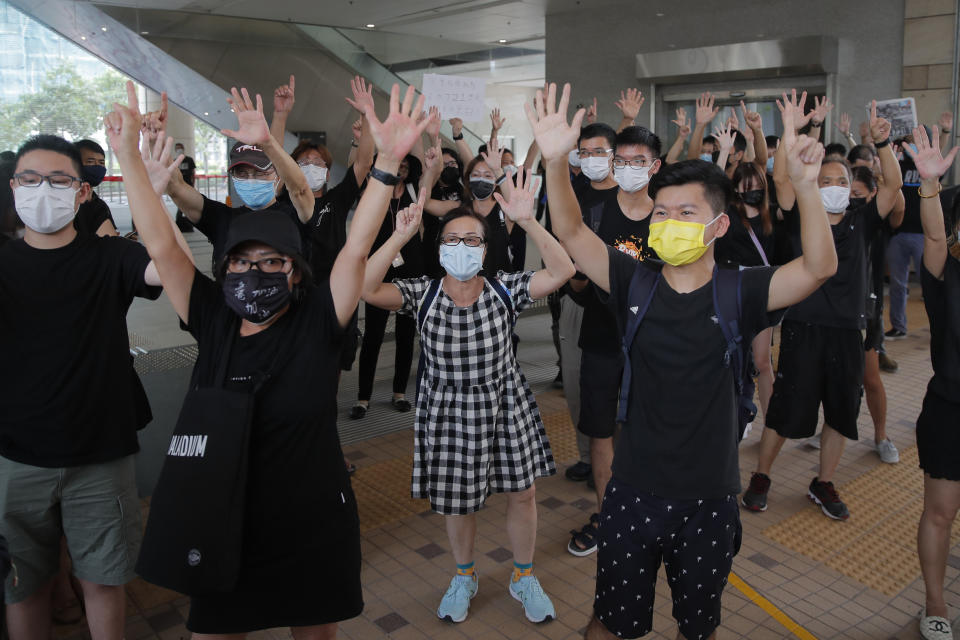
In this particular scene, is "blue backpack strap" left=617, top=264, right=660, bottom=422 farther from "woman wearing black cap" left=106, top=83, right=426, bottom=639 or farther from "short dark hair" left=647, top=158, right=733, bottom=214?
"woman wearing black cap" left=106, top=83, right=426, bottom=639

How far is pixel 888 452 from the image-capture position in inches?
206

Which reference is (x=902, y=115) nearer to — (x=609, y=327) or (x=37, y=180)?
(x=609, y=327)

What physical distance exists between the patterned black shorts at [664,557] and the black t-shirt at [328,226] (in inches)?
90.9

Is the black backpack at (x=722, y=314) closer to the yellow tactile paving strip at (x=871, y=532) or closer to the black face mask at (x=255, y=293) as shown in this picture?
the black face mask at (x=255, y=293)

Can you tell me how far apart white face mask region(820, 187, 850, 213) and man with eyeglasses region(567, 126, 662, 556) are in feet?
3.42

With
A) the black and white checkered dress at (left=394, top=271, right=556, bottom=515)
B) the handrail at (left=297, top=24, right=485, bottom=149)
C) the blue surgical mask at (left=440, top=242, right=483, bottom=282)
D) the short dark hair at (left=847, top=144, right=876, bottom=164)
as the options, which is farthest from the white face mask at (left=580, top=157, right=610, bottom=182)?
the handrail at (left=297, top=24, right=485, bottom=149)

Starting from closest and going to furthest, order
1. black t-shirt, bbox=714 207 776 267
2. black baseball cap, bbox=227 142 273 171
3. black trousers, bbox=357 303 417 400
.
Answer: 1. black baseball cap, bbox=227 142 273 171
2. black t-shirt, bbox=714 207 776 267
3. black trousers, bbox=357 303 417 400

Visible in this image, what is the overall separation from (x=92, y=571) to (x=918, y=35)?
31.7 ft

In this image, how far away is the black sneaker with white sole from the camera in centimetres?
441

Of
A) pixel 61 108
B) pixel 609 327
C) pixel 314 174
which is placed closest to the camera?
pixel 609 327

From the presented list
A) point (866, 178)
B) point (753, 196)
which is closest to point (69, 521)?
point (753, 196)

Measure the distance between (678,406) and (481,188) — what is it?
3184 mm

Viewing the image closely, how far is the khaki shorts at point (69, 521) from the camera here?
8.84 ft

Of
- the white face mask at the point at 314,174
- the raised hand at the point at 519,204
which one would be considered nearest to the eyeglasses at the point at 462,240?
the raised hand at the point at 519,204
